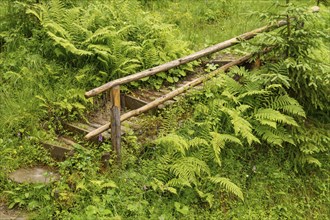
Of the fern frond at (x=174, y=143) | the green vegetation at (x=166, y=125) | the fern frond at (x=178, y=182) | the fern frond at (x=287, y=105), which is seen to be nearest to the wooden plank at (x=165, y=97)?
the green vegetation at (x=166, y=125)

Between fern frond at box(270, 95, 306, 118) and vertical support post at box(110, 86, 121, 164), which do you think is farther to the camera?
fern frond at box(270, 95, 306, 118)

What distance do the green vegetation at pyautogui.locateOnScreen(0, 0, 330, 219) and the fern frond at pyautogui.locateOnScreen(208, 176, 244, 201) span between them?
0.05 feet

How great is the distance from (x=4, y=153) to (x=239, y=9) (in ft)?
28.7

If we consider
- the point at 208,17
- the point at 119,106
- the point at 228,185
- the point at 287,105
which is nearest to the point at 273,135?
the point at 287,105

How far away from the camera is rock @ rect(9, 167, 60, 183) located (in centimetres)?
633

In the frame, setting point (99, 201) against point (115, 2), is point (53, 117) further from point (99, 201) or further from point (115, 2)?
point (115, 2)

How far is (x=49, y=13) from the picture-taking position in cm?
887

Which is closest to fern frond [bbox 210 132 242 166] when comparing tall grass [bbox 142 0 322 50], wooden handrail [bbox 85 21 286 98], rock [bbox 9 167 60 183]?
wooden handrail [bbox 85 21 286 98]

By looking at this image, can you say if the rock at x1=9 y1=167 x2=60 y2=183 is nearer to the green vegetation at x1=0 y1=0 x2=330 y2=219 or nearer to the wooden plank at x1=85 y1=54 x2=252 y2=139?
the green vegetation at x1=0 y1=0 x2=330 y2=219

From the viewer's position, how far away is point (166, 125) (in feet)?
23.8

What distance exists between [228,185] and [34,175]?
3.00 meters

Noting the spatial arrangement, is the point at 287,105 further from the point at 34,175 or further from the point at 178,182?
the point at 34,175

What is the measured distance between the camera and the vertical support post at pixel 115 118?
6242 millimetres

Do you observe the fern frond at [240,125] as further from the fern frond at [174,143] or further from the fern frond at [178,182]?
the fern frond at [178,182]
